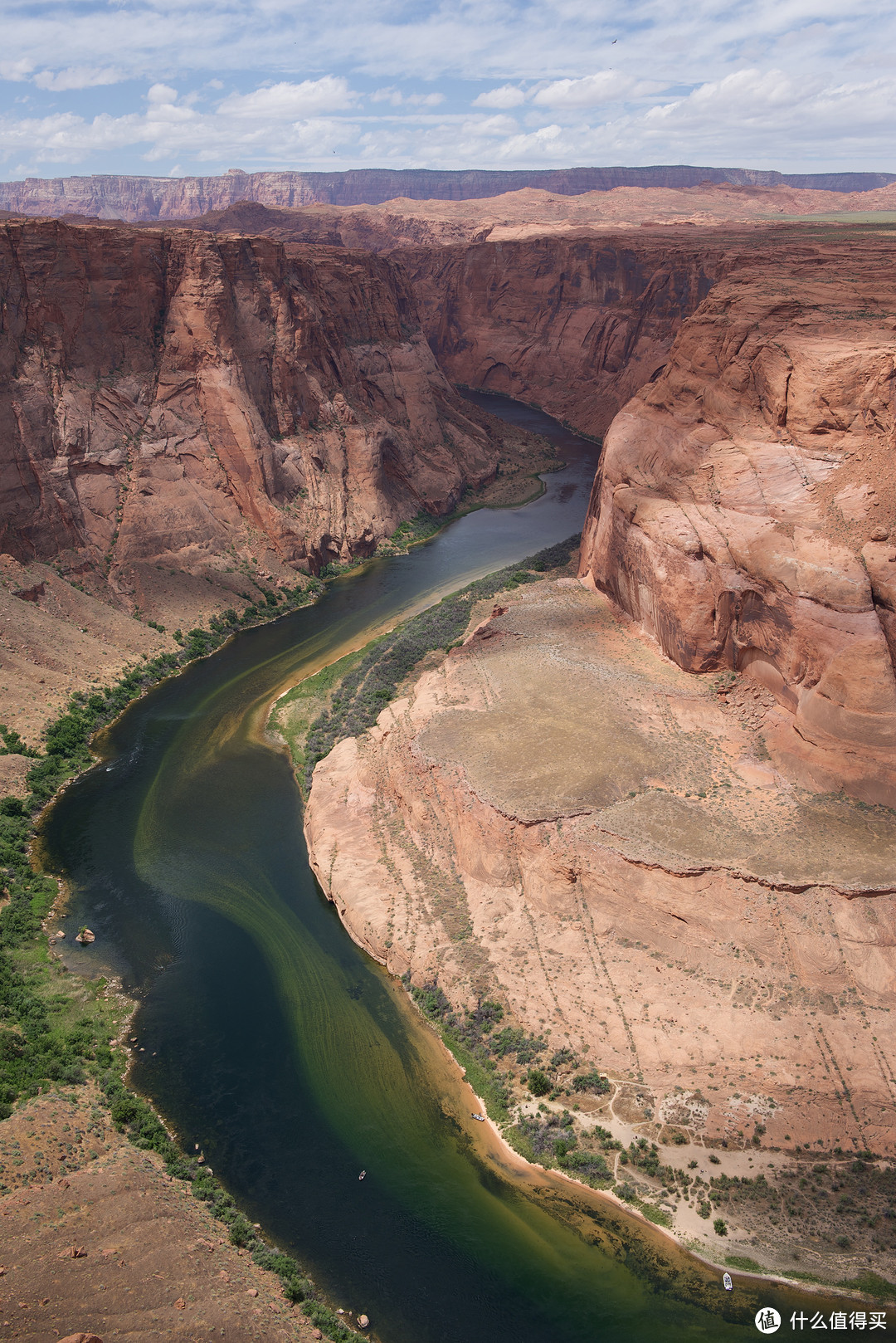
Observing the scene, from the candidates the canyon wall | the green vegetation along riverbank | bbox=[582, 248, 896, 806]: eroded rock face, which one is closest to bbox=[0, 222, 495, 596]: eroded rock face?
the green vegetation along riverbank

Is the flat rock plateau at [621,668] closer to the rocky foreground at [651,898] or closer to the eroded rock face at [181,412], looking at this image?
the rocky foreground at [651,898]

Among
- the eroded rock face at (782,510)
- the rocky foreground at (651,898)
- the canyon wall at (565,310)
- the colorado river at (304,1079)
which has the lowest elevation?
the colorado river at (304,1079)

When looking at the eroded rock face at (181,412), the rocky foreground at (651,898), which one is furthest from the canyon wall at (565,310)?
the rocky foreground at (651,898)

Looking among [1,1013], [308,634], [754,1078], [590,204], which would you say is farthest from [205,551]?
[590,204]

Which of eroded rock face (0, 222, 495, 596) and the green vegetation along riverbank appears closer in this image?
the green vegetation along riverbank

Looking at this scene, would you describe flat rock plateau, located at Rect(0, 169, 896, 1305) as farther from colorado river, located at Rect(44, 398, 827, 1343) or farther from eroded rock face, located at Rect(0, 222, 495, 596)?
colorado river, located at Rect(44, 398, 827, 1343)

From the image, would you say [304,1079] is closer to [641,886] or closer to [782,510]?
[641,886]
